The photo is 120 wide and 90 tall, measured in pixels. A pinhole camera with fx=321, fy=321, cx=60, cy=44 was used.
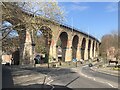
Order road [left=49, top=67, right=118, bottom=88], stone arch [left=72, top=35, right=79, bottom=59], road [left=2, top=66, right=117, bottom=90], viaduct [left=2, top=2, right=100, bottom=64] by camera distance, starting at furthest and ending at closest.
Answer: stone arch [left=72, top=35, right=79, bottom=59] → road [left=49, top=67, right=118, bottom=88] → viaduct [left=2, top=2, right=100, bottom=64] → road [left=2, top=66, right=117, bottom=90]

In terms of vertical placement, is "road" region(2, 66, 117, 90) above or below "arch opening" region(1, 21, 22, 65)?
below

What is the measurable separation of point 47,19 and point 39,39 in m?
11.0

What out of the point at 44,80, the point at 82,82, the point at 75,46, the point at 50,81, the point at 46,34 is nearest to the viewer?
the point at 44,80

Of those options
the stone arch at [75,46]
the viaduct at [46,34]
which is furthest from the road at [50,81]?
the stone arch at [75,46]

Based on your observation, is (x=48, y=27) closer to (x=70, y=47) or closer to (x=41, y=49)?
(x=41, y=49)

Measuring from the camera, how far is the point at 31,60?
70062 millimetres

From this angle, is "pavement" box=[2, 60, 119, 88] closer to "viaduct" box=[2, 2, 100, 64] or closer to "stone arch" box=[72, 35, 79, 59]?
"viaduct" box=[2, 2, 100, 64]

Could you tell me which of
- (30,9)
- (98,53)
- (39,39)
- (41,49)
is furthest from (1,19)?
(98,53)

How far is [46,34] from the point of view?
37.4 meters

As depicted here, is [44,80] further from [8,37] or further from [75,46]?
[75,46]

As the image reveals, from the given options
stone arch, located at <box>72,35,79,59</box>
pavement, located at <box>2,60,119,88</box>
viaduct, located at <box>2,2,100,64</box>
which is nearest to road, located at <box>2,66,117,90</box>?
pavement, located at <box>2,60,119,88</box>

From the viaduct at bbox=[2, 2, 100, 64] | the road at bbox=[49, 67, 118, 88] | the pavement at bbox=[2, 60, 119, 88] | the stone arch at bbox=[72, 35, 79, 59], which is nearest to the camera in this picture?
the pavement at bbox=[2, 60, 119, 88]

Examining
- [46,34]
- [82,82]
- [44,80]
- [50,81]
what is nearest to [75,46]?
[46,34]

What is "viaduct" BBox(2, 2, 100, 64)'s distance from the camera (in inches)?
1074
